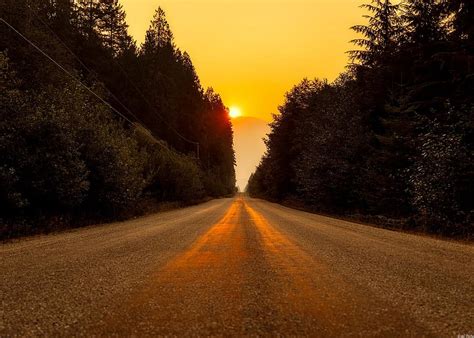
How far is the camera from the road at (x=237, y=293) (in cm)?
306

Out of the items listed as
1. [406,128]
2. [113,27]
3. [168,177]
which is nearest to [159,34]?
[113,27]

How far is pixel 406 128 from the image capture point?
18.8m

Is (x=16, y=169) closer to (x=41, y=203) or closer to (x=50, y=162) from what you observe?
(x=50, y=162)

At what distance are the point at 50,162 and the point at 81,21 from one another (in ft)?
114

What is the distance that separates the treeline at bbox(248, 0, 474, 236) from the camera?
13.4 m

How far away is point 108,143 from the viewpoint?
59.9 feet

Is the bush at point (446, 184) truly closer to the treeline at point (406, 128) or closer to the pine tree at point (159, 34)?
the treeline at point (406, 128)

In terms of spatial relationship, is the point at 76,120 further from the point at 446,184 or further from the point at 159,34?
the point at 159,34

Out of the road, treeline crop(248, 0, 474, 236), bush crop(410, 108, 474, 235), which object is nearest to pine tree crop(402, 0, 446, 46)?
treeline crop(248, 0, 474, 236)

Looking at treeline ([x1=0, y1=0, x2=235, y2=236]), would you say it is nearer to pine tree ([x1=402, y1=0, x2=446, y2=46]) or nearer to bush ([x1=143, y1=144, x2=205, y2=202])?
bush ([x1=143, y1=144, x2=205, y2=202])

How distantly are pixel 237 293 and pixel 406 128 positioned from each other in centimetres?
1732

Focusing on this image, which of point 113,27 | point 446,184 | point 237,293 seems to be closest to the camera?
point 237,293

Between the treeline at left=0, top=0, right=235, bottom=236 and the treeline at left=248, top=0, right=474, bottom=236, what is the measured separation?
13.0 metres

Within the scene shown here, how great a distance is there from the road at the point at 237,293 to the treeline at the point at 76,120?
6814 millimetres
